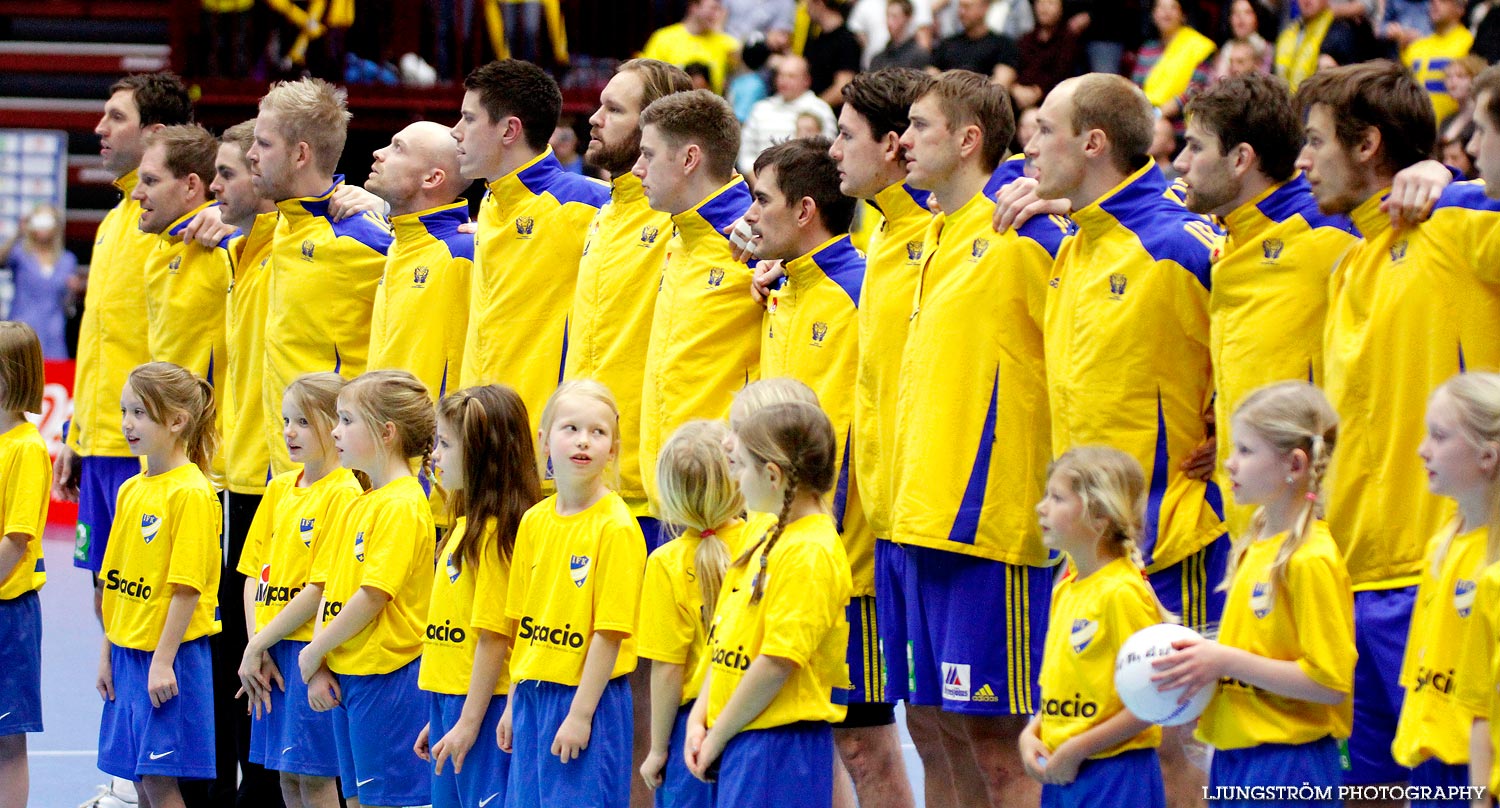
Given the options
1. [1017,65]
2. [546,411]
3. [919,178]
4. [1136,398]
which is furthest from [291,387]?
[1017,65]

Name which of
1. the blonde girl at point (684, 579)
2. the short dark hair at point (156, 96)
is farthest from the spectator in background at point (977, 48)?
the blonde girl at point (684, 579)

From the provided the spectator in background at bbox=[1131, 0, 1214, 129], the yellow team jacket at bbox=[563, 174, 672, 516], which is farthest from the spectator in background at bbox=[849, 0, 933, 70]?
the yellow team jacket at bbox=[563, 174, 672, 516]

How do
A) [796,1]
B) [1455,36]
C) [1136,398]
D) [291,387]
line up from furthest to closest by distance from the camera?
[796,1]
[1455,36]
[291,387]
[1136,398]

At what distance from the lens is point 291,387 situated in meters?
5.62

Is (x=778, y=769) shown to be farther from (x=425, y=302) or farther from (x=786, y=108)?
(x=786, y=108)

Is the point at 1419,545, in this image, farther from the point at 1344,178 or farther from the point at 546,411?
the point at 546,411

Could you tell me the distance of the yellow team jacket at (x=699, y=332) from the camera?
550 cm

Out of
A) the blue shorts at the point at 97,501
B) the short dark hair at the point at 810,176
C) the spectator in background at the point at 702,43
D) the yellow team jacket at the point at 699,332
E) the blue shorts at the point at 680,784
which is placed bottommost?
the blue shorts at the point at 680,784

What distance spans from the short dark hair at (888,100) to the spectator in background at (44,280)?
456 inches

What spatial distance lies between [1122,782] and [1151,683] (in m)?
0.37

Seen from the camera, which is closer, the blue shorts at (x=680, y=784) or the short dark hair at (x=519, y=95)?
the blue shorts at (x=680, y=784)

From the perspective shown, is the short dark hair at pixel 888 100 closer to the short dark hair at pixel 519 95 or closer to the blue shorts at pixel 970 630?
the blue shorts at pixel 970 630

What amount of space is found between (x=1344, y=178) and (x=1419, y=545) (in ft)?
2.83

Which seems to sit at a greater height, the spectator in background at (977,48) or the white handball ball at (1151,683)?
the spectator in background at (977,48)
